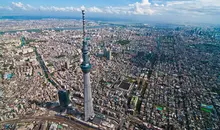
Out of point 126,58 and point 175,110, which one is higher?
point 126,58

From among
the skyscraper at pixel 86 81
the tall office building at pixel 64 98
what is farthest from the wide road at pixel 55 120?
the tall office building at pixel 64 98

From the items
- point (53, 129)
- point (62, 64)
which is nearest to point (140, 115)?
point (53, 129)

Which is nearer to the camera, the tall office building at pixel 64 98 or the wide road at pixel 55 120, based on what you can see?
the wide road at pixel 55 120

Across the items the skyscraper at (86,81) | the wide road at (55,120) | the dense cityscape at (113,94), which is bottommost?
the wide road at (55,120)

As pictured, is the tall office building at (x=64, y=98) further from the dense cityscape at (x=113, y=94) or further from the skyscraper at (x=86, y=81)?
the skyscraper at (x=86, y=81)

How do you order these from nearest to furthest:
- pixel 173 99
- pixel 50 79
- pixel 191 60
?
1. pixel 173 99
2. pixel 50 79
3. pixel 191 60

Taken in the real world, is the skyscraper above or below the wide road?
above

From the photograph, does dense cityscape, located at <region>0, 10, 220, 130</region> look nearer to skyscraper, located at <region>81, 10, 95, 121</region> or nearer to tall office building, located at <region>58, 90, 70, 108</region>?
tall office building, located at <region>58, 90, 70, 108</region>

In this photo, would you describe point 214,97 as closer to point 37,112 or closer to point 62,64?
point 37,112

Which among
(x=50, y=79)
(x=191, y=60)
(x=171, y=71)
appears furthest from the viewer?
(x=191, y=60)

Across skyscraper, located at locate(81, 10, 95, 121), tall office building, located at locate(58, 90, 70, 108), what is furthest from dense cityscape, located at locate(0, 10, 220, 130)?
skyscraper, located at locate(81, 10, 95, 121)

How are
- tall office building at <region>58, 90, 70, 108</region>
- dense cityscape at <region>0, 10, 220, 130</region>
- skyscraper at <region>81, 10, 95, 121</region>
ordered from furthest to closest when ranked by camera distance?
1. tall office building at <region>58, 90, 70, 108</region>
2. dense cityscape at <region>0, 10, 220, 130</region>
3. skyscraper at <region>81, 10, 95, 121</region>
